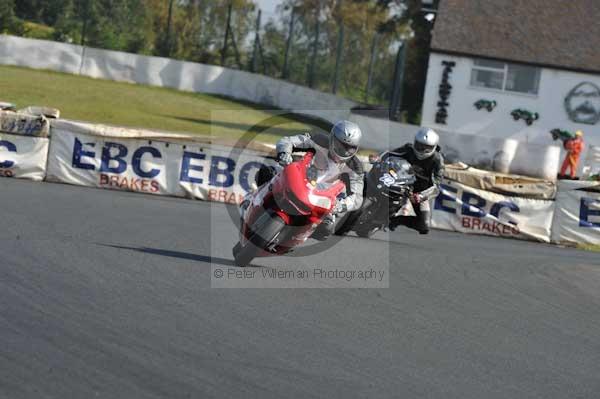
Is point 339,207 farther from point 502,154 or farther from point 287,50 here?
point 287,50

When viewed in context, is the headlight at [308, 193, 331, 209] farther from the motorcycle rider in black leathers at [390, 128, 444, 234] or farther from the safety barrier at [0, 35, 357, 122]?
the safety barrier at [0, 35, 357, 122]

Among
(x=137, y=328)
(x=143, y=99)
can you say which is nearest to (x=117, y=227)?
(x=137, y=328)

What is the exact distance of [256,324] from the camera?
24.0 ft

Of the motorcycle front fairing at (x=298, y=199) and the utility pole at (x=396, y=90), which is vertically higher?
the utility pole at (x=396, y=90)

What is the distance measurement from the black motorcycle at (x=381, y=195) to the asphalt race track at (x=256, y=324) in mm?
763

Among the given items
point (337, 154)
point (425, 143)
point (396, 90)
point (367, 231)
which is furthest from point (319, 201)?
point (396, 90)

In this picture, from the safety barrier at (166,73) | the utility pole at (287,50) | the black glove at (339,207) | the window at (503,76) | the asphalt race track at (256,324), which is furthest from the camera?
the utility pole at (287,50)

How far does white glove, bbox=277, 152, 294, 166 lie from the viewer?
9.59m

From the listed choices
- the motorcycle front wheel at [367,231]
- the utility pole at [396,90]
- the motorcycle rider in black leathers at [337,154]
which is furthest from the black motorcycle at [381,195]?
the utility pole at [396,90]

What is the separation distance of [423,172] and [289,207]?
4.91m

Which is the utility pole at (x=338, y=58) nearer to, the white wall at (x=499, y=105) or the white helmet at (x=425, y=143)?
the white wall at (x=499, y=105)

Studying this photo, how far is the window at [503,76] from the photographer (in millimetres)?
36594

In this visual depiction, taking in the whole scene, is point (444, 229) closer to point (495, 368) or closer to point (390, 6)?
point (495, 368)

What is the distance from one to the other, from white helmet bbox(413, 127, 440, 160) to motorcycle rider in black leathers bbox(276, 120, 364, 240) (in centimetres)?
365
